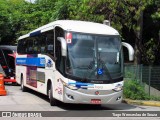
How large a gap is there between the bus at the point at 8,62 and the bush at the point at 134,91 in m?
11.1

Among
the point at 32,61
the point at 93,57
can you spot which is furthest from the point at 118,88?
the point at 32,61

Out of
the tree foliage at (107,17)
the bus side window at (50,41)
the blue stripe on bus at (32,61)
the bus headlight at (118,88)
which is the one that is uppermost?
the tree foliage at (107,17)

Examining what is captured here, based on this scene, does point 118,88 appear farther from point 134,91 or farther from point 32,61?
point 32,61

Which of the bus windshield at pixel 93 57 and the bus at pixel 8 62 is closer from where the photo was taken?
the bus windshield at pixel 93 57

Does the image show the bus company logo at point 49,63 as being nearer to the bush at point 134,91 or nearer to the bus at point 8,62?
the bush at point 134,91

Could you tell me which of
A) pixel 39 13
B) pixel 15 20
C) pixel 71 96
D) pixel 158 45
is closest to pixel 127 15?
pixel 158 45

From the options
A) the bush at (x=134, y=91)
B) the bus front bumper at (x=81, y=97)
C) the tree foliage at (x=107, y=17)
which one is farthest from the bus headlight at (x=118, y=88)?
the tree foliage at (x=107, y=17)

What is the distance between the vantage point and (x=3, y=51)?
3091 cm

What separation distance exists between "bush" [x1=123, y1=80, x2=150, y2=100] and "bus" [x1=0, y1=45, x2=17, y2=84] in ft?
36.4

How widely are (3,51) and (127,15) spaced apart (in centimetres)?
1076

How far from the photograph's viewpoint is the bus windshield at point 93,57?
15148 millimetres

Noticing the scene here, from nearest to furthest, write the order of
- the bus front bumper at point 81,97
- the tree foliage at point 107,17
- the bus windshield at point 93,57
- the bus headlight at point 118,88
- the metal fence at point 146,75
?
the bus front bumper at point 81,97
the bus windshield at point 93,57
the bus headlight at point 118,88
the metal fence at point 146,75
the tree foliage at point 107,17

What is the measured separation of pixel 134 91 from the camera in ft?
69.1

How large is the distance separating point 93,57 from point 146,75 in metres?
7.79
